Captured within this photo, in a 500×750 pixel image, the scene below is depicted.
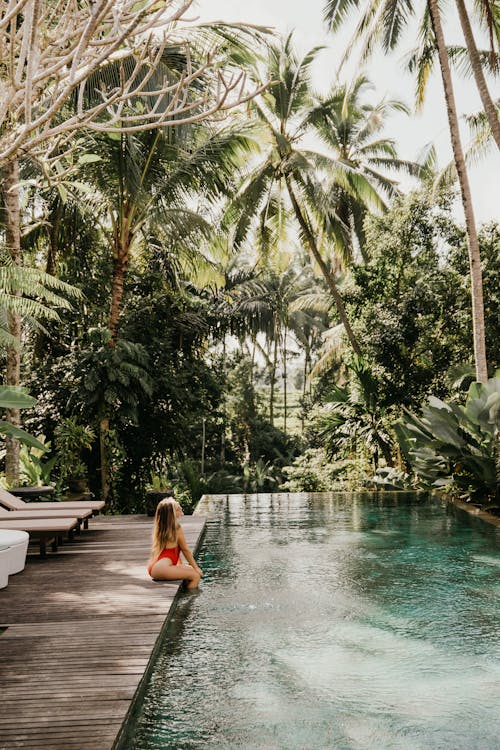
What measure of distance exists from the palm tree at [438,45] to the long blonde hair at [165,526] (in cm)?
725

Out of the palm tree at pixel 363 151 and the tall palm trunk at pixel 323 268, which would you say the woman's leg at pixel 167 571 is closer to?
the tall palm trunk at pixel 323 268

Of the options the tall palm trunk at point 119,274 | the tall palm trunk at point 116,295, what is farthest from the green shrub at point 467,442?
the tall palm trunk at point 119,274

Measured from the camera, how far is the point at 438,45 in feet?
40.2

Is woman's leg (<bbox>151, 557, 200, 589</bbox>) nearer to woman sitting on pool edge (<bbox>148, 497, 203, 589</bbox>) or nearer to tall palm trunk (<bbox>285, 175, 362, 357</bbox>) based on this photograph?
woman sitting on pool edge (<bbox>148, 497, 203, 589</bbox>)

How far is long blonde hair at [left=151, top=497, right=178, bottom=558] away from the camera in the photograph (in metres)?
5.58

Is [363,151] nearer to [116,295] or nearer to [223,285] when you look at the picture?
[223,285]

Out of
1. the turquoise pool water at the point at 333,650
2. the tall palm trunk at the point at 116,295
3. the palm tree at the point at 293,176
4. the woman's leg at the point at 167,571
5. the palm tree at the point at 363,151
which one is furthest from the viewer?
the palm tree at the point at 363,151

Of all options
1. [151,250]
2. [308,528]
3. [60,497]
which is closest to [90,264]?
[151,250]

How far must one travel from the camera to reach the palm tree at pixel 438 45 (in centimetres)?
1151

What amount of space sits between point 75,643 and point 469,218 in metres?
9.98

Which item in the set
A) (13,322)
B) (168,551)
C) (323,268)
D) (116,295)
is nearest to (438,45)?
(323,268)

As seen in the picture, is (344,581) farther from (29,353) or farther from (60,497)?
(29,353)

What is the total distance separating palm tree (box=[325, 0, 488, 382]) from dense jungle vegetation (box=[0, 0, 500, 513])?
0.05 m

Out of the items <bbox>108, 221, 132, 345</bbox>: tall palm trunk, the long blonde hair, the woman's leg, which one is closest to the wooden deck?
the woman's leg
